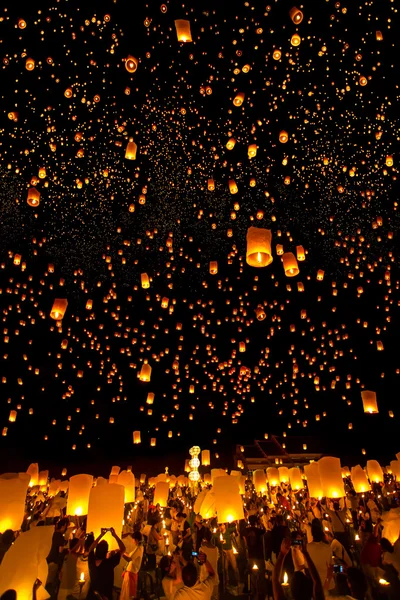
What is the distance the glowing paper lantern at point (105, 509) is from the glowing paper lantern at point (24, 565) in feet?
5.83

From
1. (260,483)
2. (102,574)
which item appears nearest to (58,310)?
(102,574)

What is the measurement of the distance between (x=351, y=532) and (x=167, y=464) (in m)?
14.4

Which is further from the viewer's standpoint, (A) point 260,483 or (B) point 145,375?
(A) point 260,483

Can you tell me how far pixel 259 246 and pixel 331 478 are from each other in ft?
15.5

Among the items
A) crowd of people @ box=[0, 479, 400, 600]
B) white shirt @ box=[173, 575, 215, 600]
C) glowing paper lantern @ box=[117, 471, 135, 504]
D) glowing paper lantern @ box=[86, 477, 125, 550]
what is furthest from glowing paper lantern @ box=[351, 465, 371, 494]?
white shirt @ box=[173, 575, 215, 600]

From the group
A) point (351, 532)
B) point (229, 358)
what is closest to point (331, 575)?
point (351, 532)

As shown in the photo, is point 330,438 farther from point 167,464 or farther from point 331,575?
point 331,575

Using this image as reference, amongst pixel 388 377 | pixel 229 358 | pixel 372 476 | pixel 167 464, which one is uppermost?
pixel 229 358

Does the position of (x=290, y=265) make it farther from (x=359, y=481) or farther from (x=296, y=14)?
(x=359, y=481)

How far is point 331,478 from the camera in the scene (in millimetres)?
7188

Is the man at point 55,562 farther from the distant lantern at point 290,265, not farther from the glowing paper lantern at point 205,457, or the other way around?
the glowing paper lantern at point 205,457

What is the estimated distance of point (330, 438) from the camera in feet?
69.9

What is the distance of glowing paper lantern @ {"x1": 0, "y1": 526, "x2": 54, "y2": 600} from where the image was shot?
2971 mm

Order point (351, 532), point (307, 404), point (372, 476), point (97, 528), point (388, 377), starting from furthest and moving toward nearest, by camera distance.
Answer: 1. point (307, 404)
2. point (388, 377)
3. point (372, 476)
4. point (351, 532)
5. point (97, 528)
